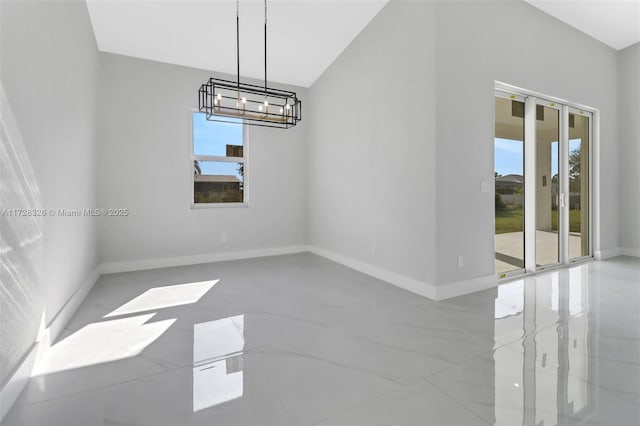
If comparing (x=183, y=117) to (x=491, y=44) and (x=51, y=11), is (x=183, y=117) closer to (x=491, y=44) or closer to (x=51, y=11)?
(x=51, y=11)

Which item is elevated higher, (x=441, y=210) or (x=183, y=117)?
(x=183, y=117)

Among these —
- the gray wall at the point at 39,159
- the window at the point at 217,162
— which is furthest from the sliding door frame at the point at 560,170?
the gray wall at the point at 39,159

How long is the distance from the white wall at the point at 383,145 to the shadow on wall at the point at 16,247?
2.94 metres

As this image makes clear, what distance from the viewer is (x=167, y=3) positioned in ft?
10.4

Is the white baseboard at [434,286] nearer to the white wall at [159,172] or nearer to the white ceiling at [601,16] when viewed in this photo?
the white wall at [159,172]

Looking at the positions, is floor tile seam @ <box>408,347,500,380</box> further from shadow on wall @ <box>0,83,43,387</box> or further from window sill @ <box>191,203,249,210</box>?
window sill @ <box>191,203,249,210</box>

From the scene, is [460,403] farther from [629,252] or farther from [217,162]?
[629,252]

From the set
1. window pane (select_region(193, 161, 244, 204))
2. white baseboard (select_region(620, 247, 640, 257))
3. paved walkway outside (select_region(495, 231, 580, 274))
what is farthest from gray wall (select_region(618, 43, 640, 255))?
window pane (select_region(193, 161, 244, 204))

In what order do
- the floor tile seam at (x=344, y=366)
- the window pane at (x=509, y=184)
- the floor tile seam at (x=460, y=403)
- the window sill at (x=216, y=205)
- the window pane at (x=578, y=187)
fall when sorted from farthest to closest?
the window sill at (x=216, y=205)
the window pane at (x=578, y=187)
the window pane at (x=509, y=184)
the floor tile seam at (x=344, y=366)
the floor tile seam at (x=460, y=403)

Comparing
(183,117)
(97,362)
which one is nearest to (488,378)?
(97,362)

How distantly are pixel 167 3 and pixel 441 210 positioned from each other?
11.6ft

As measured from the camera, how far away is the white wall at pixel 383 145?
2969 mm

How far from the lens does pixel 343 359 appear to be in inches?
72.7

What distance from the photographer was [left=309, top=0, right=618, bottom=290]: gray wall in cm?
290
